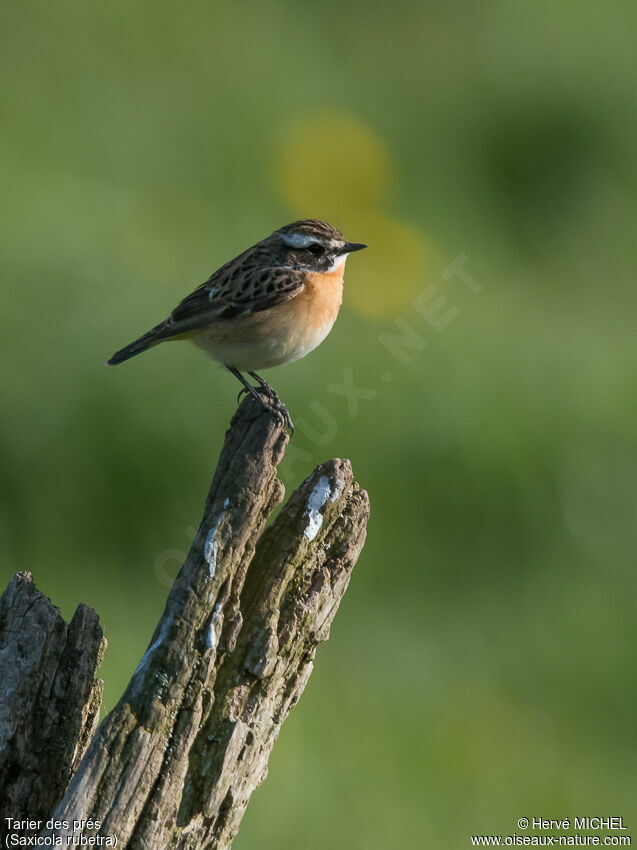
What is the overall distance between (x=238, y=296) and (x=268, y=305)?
9.6 inches

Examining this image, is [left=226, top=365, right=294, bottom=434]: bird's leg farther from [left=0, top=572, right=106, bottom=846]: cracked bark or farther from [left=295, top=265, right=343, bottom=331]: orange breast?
[left=0, top=572, right=106, bottom=846]: cracked bark

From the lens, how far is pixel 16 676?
15.4 ft

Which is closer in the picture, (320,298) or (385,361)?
(320,298)

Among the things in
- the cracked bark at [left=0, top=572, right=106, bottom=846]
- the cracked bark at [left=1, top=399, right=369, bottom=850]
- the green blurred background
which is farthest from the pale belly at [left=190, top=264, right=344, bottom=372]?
the green blurred background

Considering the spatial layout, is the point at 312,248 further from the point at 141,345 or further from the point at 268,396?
the point at 141,345

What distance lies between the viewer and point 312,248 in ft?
23.8

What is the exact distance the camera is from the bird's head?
23.7ft

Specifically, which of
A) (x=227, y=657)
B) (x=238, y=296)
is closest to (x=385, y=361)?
(x=238, y=296)

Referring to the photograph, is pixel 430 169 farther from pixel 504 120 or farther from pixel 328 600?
pixel 328 600

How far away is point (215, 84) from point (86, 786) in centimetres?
1175

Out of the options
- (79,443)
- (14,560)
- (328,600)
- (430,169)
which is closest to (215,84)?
(430,169)

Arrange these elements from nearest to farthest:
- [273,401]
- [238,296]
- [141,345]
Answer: [273,401] < [238,296] < [141,345]

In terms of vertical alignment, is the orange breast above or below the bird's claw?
above

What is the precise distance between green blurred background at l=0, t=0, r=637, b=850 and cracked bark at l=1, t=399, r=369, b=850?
13.2 feet
